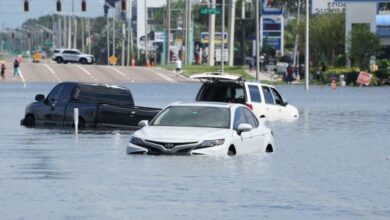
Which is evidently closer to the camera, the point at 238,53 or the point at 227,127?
the point at 227,127

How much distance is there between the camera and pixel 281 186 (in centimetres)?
2212

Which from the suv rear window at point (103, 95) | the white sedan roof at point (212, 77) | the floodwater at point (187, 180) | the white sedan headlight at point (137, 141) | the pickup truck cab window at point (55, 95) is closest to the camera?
the floodwater at point (187, 180)

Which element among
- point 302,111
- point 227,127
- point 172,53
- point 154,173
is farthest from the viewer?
point 172,53

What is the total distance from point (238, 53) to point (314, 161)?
16758 centimetres

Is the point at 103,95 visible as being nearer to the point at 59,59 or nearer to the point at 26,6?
the point at 26,6

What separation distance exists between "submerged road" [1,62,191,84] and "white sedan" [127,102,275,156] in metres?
78.7

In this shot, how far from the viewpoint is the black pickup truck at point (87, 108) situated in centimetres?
3966

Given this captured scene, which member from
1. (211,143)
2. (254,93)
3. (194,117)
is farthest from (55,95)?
(211,143)

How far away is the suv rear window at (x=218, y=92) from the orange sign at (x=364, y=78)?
65586 millimetres

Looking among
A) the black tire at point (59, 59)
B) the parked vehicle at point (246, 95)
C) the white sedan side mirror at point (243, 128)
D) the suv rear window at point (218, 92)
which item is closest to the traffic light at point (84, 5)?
the parked vehicle at point (246, 95)

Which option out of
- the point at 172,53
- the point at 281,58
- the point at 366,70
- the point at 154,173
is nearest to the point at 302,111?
the point at 154,173

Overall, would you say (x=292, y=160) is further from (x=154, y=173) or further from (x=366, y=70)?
(x=366, y=70)

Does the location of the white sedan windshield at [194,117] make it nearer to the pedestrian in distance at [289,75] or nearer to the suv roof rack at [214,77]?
the suv roof rack at [214,77]

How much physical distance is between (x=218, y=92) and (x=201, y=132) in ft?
37.5
